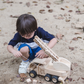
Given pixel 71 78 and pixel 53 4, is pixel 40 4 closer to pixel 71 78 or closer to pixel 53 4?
pixel 53 4

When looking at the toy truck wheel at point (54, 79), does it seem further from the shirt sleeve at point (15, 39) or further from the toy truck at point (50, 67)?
the shirt sleeve at point (15, 39)

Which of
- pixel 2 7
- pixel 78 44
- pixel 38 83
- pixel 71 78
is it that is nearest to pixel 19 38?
pixel 38 83

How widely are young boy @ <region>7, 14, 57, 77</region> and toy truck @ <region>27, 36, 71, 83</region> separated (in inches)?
4.7

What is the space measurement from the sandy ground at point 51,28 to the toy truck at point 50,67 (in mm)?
132

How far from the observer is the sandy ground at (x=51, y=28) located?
2.13m

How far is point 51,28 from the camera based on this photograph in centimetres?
327

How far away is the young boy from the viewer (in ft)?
5.67

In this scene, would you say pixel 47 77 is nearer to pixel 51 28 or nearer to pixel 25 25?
pixel 25 25

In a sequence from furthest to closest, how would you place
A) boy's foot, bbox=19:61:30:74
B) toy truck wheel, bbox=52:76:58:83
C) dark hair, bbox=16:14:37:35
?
boy's foot, bbox=19:61:30:74 < toy truck wheel, bbox=52:76:58:83 < dark hair, bbox=16:14:37:35

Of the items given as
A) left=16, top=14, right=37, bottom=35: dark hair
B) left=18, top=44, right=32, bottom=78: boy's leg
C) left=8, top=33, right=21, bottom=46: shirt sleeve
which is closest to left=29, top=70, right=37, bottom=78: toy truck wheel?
left=18, top=44, right=32, bottom=78: boy's leg

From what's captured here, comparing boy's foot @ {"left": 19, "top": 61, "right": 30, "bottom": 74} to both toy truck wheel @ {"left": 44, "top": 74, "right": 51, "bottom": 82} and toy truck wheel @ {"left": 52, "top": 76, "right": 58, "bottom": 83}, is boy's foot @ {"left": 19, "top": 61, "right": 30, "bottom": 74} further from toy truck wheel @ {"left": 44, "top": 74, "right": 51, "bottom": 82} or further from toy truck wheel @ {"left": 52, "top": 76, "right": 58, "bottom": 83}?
toy truck wheel @ {"left": 52, "top": 76, "right": 58, "bottom": 83}

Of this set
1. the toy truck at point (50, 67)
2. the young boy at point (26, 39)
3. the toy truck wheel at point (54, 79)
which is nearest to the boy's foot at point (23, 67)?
the young boy at point (26, 39)

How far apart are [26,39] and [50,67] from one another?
552 millimetres

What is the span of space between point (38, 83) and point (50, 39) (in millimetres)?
664
